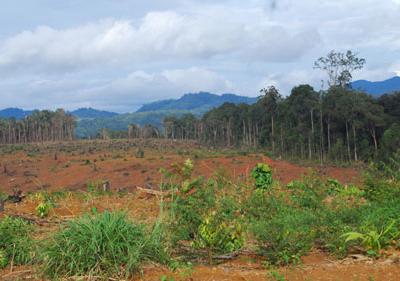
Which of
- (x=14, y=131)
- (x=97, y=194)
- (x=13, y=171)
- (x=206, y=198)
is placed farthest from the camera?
(x=14, y=131)

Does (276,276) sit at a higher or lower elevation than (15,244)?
lower

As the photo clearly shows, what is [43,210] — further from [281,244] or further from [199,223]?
[281,244]

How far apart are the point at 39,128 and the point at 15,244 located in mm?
80222

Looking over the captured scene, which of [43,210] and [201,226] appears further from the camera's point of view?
[43,210]

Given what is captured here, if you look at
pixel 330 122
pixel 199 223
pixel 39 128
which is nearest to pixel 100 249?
pixel 199 223

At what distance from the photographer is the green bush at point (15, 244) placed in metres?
4.75

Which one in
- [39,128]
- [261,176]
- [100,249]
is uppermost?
[39,128]

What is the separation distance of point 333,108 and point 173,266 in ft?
120

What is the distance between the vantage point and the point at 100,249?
4.12m

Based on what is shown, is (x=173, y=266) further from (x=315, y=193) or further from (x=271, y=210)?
(x=315, y=193)

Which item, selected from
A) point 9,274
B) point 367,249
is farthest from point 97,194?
point 367,249

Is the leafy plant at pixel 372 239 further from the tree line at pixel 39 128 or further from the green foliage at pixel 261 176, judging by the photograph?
the tree line at pixel 39 128

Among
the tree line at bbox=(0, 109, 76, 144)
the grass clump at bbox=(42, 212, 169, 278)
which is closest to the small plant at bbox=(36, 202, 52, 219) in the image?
the grass clump at bbox=(42, 212, 169, 278)

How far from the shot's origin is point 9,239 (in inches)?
200
